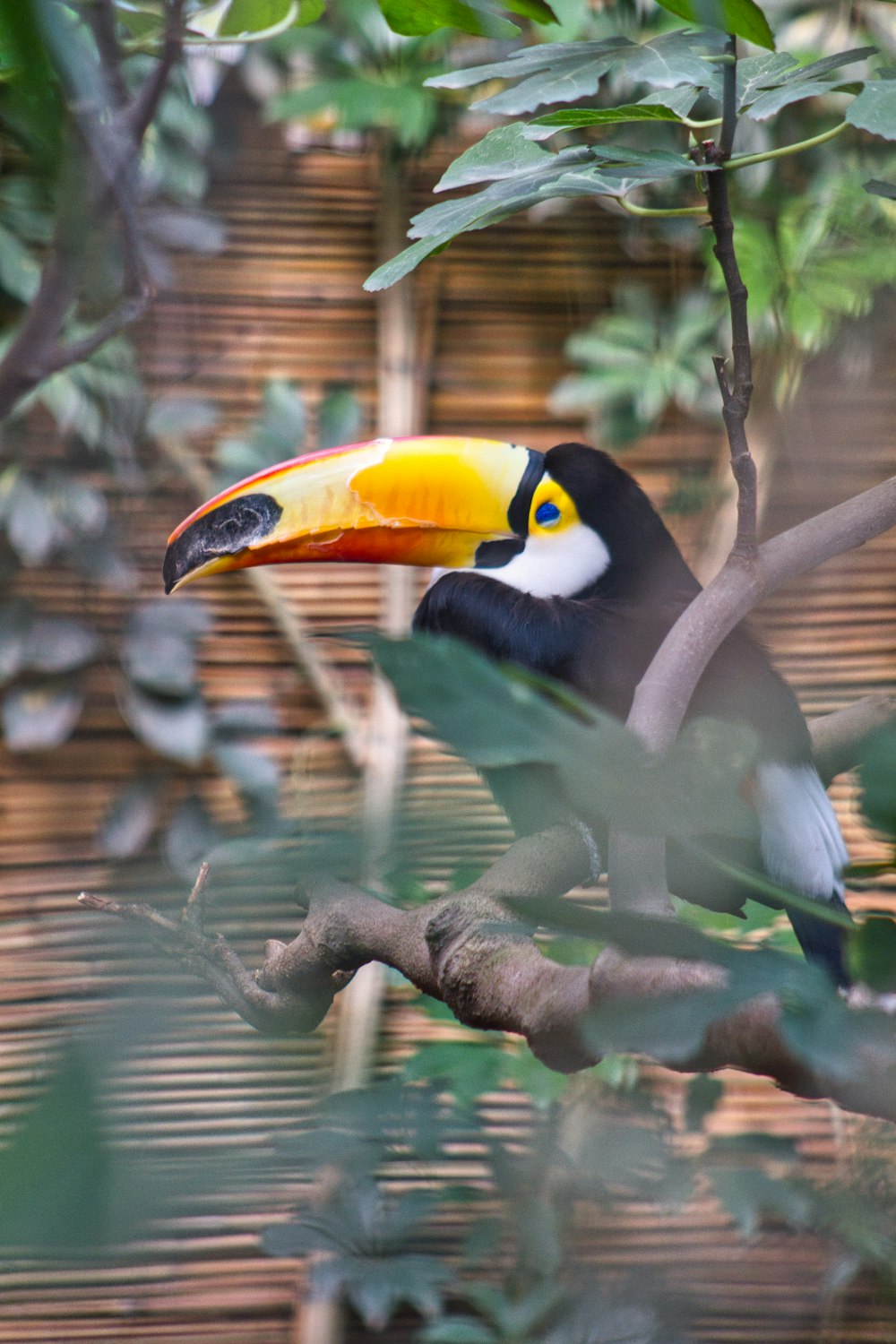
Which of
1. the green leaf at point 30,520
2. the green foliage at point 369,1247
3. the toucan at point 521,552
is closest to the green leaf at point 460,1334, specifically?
the green foliage at point 369,1247

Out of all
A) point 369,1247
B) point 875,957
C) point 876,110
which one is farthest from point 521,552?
point 875,957

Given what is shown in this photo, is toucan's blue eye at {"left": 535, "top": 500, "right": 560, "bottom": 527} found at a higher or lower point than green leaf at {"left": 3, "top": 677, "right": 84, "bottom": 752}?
higher

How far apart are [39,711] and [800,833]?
46.1 inches

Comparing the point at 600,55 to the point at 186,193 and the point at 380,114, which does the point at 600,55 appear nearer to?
the point at 380,114

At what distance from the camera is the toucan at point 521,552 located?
104 centimetres

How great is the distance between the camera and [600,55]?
1.90 feet

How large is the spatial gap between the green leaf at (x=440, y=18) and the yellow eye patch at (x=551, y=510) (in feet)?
2.70

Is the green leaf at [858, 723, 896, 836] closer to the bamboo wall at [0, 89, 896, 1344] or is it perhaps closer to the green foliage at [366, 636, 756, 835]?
the green foliage at [366, 636, 756, 835]

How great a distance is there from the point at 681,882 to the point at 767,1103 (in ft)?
3.36

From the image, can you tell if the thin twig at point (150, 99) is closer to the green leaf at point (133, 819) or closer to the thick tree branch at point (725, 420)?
the thick tree branch at point (725, 420)

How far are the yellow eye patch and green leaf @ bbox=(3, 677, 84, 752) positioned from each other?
802 mm

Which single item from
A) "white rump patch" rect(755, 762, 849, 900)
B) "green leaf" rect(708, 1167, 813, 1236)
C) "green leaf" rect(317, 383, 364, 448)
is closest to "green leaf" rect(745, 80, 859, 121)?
"green leaf" rect(708, 1167, 813, 1236)

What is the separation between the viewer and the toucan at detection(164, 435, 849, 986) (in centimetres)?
104

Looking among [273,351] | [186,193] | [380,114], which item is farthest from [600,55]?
[273,351]
